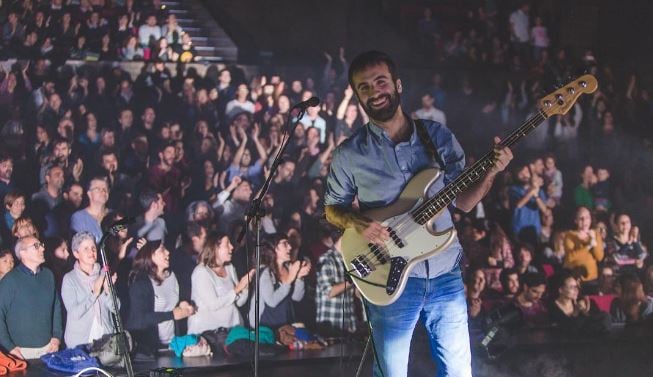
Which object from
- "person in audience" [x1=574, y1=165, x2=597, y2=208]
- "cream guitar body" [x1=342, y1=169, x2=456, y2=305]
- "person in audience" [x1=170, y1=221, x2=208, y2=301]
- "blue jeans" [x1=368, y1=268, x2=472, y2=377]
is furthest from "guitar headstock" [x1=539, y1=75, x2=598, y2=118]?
"person in audience" [x1=574, y1=165, x2=597, y2=208]

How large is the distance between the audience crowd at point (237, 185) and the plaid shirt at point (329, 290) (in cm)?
2

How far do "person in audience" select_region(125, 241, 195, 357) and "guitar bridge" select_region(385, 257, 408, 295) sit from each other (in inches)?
121

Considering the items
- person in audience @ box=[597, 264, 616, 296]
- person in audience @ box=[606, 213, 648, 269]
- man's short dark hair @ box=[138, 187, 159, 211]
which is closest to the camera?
man's short dark hair @ box=[138, 187, 159, 211]

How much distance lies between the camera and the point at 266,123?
237 inches

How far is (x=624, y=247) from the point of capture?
6656 millimetres

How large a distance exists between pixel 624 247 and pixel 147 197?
4.06 m

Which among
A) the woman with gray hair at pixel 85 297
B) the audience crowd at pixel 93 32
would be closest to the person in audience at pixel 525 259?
the audience crowd at pixel 93 32

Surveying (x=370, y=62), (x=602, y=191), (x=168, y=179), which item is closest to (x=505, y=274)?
(x=602, y=191)

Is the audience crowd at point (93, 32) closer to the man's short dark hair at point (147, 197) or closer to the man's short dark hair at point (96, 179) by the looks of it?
the man's short dark hair at point (96, 179)

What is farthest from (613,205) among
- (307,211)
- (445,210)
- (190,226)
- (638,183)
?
(445,210)

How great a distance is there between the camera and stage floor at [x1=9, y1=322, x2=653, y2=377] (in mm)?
4988

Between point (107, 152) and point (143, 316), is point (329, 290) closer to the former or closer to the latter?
point (143, 316)

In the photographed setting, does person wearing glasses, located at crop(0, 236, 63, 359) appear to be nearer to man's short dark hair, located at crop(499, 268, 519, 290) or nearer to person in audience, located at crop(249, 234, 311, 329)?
person in audience, located at crop(249, 234, 311, 329)

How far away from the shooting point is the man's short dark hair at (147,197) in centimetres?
563
